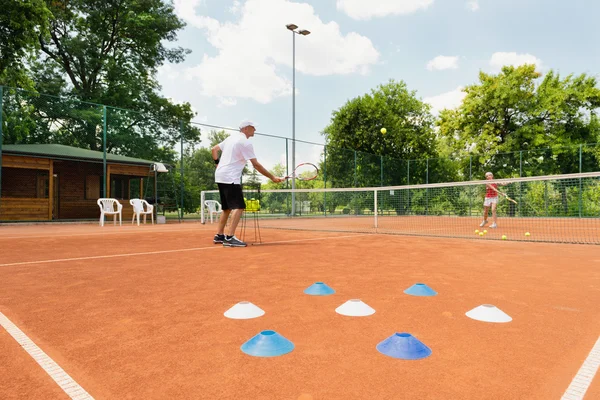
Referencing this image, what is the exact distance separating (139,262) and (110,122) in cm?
1191

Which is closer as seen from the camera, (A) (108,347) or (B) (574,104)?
(A) (108,347)

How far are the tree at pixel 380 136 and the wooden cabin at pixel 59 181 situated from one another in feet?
35.5

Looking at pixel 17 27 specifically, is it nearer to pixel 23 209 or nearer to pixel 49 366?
pixel 23 209

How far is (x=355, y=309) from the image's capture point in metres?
2.60

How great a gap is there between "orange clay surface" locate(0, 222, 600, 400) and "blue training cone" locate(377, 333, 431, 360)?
0.05m

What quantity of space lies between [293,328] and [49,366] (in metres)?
1.21

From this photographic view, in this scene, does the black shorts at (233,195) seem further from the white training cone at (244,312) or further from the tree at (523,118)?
the tree at (523,118)

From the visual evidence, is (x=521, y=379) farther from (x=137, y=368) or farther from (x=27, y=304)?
(x=27, y=304)

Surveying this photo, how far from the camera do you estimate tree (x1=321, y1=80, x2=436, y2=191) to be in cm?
2289

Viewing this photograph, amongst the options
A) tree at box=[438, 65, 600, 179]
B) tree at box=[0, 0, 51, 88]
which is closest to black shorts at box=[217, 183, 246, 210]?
tree at box=[0, 0, 51, 88]

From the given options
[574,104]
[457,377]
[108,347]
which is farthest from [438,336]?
[574,104]

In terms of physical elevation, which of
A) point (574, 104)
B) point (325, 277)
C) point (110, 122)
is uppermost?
point (574, 104)

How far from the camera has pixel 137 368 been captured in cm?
173

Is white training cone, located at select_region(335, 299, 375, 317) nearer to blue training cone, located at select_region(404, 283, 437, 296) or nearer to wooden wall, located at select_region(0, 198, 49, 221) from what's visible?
blue training cone, located at select_region(404, 283, 437, 296)
